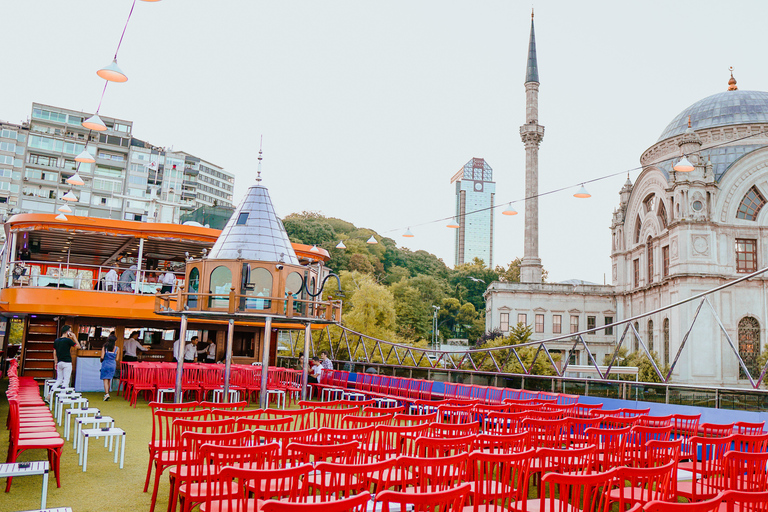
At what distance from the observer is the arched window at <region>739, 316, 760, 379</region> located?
47438 mm

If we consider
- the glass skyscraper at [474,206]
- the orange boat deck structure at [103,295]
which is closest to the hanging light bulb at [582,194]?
the orange boat deck structure at [103,295]

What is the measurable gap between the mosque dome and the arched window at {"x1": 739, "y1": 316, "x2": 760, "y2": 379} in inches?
693

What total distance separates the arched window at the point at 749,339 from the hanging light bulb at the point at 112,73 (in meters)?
48.8

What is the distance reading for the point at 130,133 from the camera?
92.0m

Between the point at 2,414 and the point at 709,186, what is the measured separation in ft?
162

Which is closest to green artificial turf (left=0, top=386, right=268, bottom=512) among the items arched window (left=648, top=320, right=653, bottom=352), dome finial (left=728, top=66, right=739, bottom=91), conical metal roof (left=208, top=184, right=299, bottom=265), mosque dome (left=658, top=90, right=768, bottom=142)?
conical metal roof (left=208, top=184, right=299, bottom=265)

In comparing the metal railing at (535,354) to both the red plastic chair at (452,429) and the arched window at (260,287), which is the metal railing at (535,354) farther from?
Result: the red plastic chair at (452,429)

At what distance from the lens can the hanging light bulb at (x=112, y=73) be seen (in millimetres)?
12523

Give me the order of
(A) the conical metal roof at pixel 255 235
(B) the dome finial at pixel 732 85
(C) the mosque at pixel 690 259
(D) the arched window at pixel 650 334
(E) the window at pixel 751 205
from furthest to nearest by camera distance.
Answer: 1. (B) the dome finial at pixel 732 85
2. (D) the arched window at pixel 650 334
3. (E) the window at pixel 751 205
4. (C) the mosque at pixel 690 259
5. (A) the conical metal roof at pixel 255 235

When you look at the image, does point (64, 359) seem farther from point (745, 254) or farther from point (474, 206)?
point (474, 206)

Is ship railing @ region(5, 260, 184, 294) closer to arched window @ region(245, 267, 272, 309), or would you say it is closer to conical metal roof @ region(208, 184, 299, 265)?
conical metal roof @ region(208, 184, 299, 265)

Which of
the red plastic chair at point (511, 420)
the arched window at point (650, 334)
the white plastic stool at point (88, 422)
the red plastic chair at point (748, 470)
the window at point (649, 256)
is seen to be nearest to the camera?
the red plastic chair at point (748, 470)

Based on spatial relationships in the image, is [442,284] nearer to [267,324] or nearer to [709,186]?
[709,186]

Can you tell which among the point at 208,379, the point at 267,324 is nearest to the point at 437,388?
the point at 267,324
